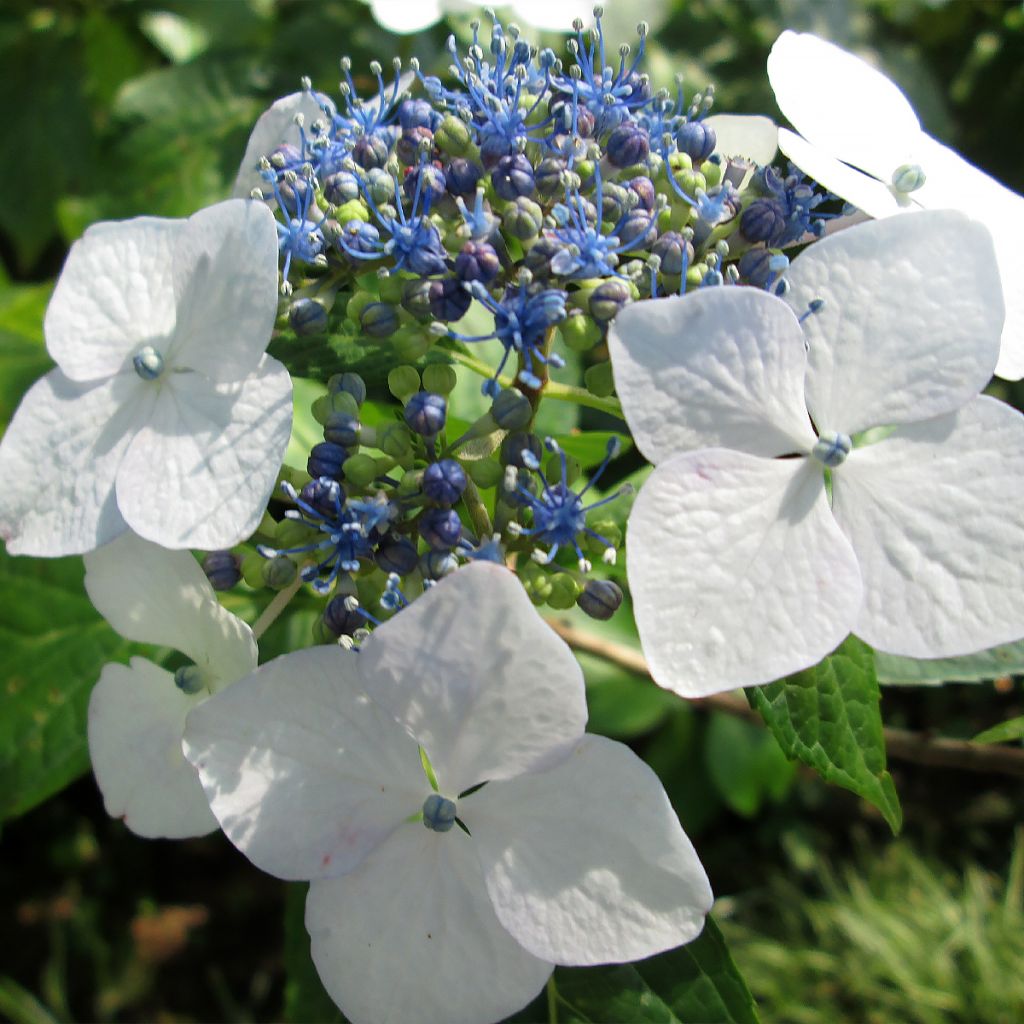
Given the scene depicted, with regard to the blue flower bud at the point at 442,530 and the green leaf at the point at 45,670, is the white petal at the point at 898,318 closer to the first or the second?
the blue flower bud at the point at 442,530

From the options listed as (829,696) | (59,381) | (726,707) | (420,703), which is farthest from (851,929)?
(59,381)

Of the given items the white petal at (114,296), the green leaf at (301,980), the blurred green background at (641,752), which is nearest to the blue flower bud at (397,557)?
the white petal at (114,296)

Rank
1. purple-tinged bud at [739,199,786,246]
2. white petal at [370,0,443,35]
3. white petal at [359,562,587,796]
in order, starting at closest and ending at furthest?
white petal at [359,562,587,796] → purple-tinged bud at [739,199,786,246] → white petal at [370,0,443,35]

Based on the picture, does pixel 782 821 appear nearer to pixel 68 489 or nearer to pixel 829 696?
pixel 829 696

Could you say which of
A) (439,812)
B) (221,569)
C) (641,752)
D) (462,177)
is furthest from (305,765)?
(641,752)

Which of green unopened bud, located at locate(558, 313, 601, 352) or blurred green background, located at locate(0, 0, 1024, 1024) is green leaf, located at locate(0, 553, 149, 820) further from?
green unopened bud, located at locate(558, 313, 601, 352)

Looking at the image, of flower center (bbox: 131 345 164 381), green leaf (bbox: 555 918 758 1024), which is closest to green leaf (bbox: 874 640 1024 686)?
green leaf (bbox: 555 918 758 1024)
